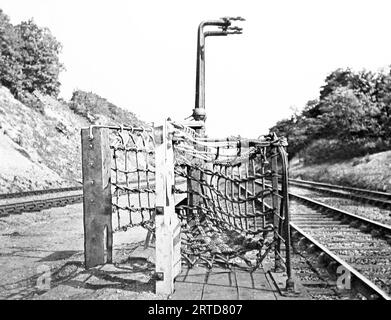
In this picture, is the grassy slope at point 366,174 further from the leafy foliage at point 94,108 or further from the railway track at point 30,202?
the leafy foliage at point 94,108

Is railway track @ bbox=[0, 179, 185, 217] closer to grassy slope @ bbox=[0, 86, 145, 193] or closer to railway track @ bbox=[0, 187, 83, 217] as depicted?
railway track @ bbox=[0, 187, 83, 217]

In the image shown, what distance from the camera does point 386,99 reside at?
102ft

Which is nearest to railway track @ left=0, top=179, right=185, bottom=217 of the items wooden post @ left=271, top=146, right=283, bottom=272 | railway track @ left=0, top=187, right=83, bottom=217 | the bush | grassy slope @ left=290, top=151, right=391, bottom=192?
railway track @ left=0, top=187, right=83, bottom=217

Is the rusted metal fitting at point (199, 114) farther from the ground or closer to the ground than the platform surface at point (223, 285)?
farther from the ground

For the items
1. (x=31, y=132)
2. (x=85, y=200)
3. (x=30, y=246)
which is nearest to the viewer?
(x=85, y=200)

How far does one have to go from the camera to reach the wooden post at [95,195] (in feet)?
15.1

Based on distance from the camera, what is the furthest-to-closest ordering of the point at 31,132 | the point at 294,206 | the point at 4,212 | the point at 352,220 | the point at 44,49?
the point at 44,49, the point at 31,132, the point at 294,206, the point at 4,212, the point at 352,220

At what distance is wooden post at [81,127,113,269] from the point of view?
459cm

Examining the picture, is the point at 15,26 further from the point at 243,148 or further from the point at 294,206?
the point at 243,148

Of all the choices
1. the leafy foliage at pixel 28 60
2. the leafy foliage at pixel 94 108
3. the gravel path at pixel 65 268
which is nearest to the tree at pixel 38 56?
the leafy foliage at pixel 28 60

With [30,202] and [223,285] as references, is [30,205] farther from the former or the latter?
[223,285]

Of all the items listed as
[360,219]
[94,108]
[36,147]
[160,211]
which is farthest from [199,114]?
[94,108]
